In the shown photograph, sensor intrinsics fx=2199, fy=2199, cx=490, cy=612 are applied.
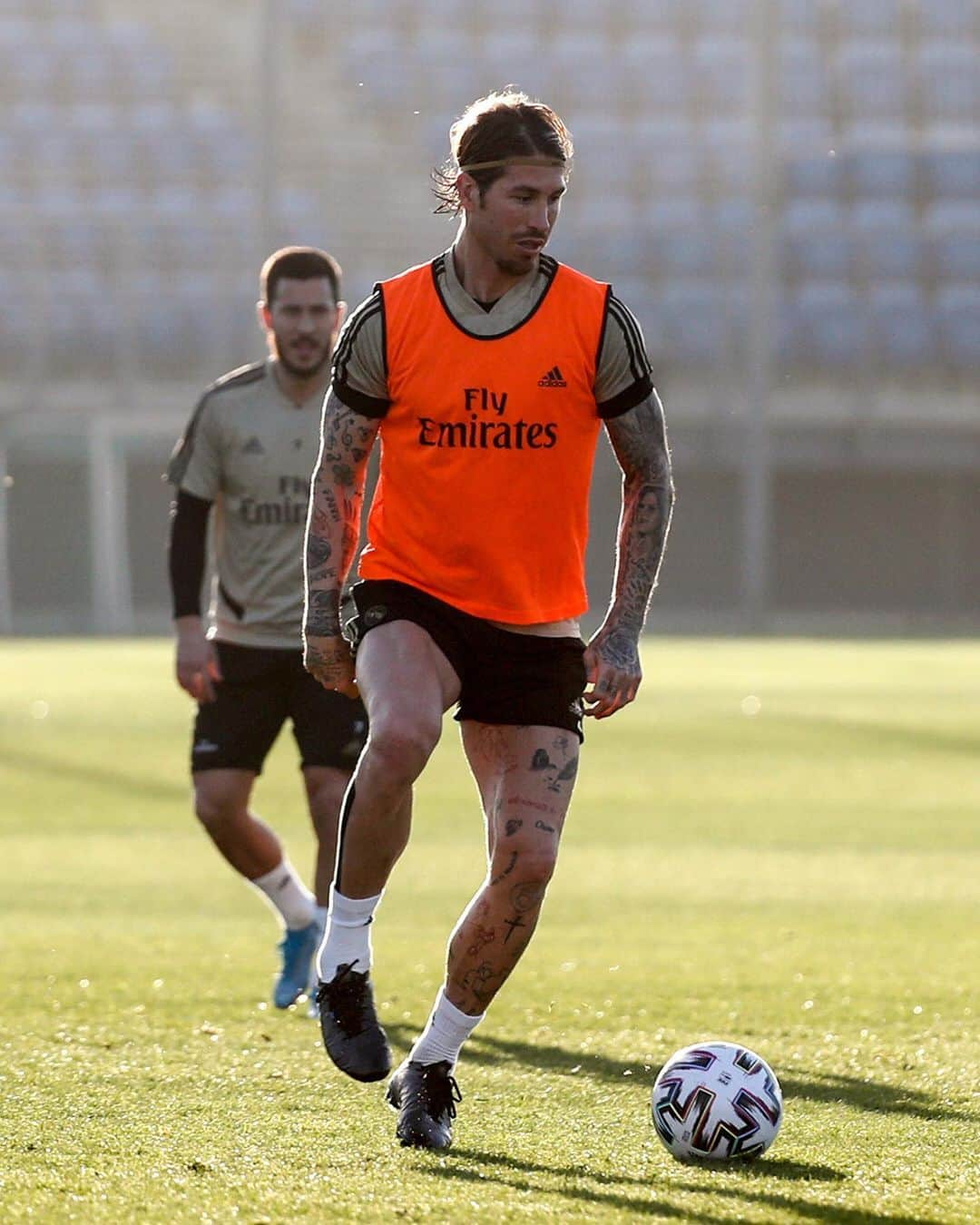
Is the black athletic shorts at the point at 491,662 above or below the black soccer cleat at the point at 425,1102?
above

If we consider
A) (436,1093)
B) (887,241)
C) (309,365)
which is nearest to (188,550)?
(309,365)

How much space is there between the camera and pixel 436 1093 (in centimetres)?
432

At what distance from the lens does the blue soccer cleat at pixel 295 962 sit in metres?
6.68

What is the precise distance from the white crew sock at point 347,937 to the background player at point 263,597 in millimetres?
2200

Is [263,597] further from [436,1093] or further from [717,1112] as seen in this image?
[717,1112]

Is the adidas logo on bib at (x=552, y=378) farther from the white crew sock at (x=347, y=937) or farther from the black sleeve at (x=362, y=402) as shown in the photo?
the white crew sock at (x=347, y=937)

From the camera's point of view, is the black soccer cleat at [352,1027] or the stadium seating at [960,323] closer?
the black soccer cleat at [352,1027]

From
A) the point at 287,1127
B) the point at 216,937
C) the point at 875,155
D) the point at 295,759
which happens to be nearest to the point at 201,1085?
the point at 287,1127

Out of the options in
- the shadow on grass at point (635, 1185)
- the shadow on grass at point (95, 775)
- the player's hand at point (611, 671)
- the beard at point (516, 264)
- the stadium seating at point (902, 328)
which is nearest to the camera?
the shadow on grass at point (635, 1185)

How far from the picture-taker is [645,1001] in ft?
22.0

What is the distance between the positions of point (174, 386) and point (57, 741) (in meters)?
31.7

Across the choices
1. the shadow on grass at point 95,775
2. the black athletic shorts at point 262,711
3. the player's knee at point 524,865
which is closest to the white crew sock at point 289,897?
the black athletic shorts at point 262,711

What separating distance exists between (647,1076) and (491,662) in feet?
4.64

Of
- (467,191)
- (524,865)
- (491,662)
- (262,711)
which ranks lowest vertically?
(262,711)
